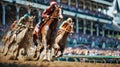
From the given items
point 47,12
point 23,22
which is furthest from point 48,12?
point 23,22

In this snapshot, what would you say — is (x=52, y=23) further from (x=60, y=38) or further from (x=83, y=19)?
(x=83, y=19)

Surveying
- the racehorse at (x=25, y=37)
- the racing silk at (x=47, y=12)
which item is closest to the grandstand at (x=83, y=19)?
the racehorse at (x=25, y=37)

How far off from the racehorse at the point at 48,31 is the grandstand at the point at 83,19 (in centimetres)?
1561

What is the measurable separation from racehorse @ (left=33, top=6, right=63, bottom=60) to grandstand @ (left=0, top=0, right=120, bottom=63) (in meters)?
15.6

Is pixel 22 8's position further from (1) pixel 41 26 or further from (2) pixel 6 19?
(1) pixel 41 26

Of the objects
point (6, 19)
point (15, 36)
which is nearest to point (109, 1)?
point (6, 19)

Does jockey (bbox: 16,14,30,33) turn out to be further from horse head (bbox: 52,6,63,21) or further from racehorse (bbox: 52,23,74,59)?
racehorse (bbox: 52,23,74,59)

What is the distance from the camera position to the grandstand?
4695 centimetres

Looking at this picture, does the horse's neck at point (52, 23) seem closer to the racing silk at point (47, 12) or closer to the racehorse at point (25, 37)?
the racing silk at point (47, 12)

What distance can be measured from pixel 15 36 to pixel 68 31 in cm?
198

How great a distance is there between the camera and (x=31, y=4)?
53188 mm

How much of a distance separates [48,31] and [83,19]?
55.8 meters

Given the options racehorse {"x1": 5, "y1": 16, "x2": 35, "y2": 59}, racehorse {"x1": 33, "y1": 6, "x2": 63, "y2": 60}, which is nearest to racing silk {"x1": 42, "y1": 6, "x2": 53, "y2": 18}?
racehorse {"x1": 33, "y1": 6, "x2": 63, "y2": 60}

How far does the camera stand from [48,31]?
14.6m
